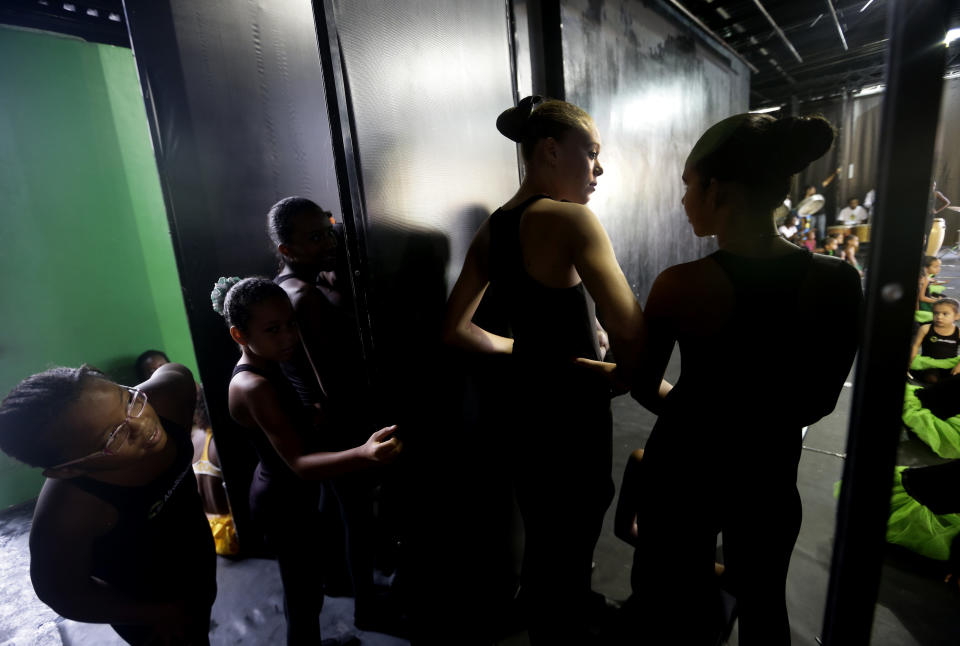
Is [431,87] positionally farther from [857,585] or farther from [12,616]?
[12,616]

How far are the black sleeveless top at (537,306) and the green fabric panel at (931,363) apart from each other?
457cm

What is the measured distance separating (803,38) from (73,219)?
1049cm

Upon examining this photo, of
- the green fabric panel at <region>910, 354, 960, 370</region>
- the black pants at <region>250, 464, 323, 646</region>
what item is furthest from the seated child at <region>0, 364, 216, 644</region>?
the green fabric panel at <region>910, 354, 960, 370</region>

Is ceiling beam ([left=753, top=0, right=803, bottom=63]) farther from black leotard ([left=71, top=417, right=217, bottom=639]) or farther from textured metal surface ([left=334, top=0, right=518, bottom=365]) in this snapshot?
black leotard ([left=71, top=417, right=217, bottom=639])

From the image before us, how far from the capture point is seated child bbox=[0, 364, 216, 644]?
1196 mm

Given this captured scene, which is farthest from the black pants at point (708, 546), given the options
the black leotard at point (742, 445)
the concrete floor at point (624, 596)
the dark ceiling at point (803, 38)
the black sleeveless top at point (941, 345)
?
→ the dark ceiling at point (803, 38)

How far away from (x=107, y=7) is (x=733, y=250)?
13.6 ft

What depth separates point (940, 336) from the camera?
13.8ft

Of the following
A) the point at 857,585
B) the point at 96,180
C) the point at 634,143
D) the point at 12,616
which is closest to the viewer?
the point at 857,585

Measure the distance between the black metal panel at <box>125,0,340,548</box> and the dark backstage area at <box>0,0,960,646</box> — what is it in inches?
0.5

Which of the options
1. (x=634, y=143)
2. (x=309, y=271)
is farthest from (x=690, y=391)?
(x=634, y=143)

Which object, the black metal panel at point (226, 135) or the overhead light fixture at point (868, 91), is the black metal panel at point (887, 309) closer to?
the black metal panel at point (226, 135)

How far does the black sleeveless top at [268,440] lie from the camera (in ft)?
5.29

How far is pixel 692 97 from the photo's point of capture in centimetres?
545
